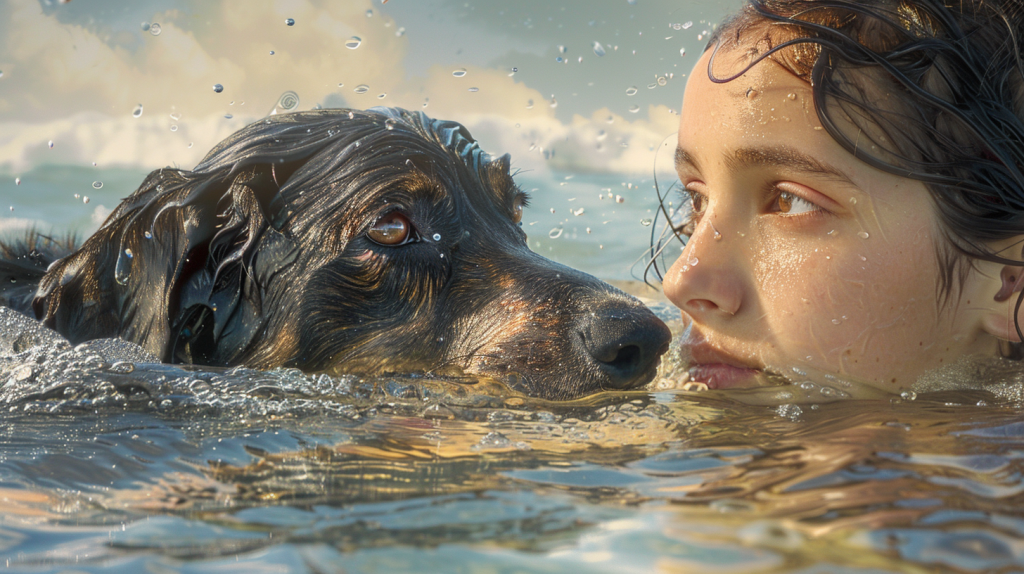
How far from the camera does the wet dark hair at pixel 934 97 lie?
8.89 ft

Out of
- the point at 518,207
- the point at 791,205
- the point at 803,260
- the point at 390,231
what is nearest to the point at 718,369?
the point at 803,260

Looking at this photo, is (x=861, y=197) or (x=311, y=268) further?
(x=311, y=268)

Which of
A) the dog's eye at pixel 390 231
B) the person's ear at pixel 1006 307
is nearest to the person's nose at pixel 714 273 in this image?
the person's ear at pixel 1006 307

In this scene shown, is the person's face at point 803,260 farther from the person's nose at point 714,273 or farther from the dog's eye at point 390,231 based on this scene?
the dog's eye at point 390,231

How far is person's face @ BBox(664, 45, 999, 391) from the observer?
2.69 m

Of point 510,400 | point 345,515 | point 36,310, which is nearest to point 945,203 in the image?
point 510,400

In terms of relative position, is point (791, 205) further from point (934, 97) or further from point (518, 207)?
point (518, 207)

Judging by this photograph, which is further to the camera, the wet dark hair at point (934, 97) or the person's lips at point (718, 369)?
the person's lips at point (718, 369)

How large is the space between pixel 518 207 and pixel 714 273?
1793 mm

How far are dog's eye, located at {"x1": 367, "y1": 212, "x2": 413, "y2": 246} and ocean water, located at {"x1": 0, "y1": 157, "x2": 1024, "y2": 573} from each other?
1023mm

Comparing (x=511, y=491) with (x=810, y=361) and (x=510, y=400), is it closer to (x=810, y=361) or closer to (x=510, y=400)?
(x=510, y=400)

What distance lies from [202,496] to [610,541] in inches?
33.3

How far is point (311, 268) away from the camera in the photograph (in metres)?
3.72

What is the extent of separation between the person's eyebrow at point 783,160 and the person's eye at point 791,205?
0.38ft
